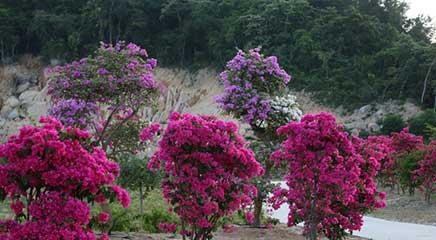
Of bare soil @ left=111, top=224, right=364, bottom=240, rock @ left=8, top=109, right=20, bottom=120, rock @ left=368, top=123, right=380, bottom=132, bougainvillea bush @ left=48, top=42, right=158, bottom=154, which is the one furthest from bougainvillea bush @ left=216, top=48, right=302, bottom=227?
rock @ left=8, top=109, right=20, bottom=120

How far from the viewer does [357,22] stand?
36.3 m

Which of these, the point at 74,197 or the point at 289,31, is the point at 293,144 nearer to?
the point at 74,197

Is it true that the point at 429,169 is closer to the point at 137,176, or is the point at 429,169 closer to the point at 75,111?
the point at 137,176

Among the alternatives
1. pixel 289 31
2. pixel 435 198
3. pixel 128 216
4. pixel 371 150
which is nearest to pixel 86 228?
pixel 371 150

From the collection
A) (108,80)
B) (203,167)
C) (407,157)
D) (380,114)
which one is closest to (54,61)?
(380,114)

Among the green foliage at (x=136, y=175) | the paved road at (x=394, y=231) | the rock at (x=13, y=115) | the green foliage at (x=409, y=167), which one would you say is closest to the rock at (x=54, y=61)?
the rock at (x=13, y=115)

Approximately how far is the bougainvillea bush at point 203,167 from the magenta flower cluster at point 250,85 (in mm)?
4905

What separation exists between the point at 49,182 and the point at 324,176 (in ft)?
12.4

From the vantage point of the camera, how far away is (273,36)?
39.2m

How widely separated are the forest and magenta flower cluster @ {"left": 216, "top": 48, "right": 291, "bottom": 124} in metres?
23.1

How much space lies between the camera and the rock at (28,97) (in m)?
41.8

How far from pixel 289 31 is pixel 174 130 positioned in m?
33.9

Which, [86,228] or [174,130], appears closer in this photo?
[86,228]

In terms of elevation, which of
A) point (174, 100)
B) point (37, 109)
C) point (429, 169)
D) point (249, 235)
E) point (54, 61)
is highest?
point (54, 61)
